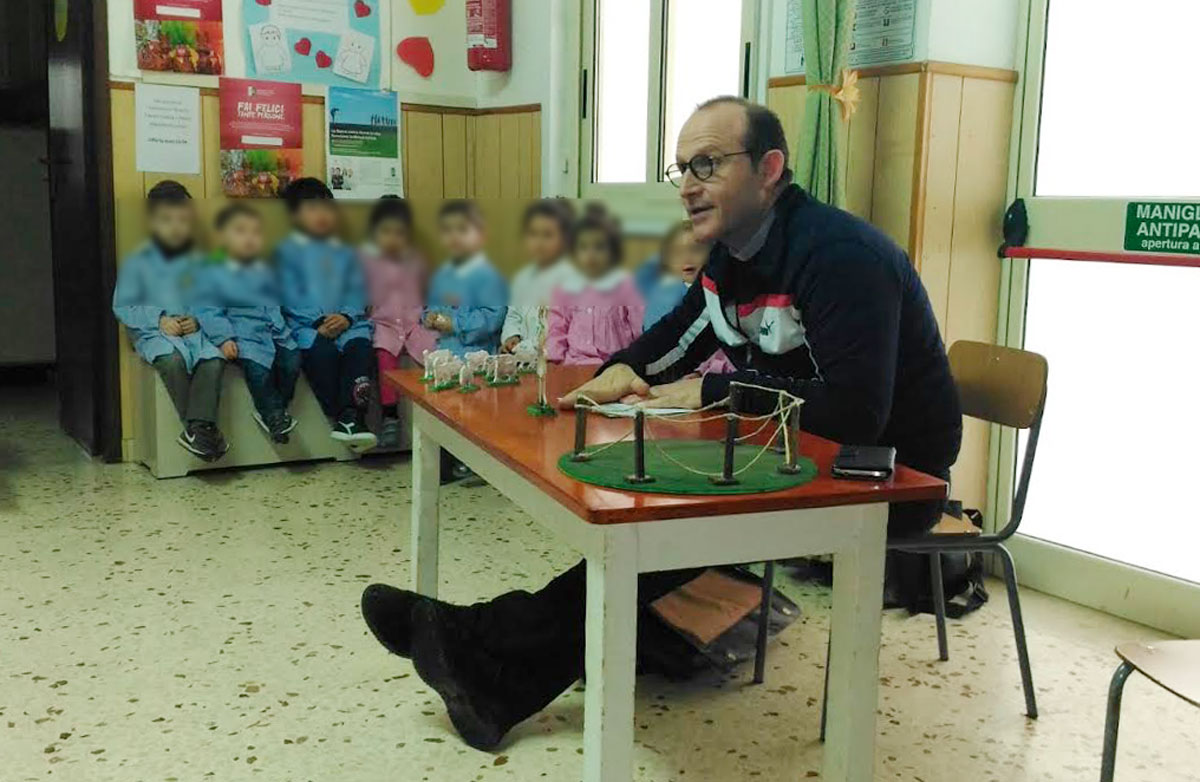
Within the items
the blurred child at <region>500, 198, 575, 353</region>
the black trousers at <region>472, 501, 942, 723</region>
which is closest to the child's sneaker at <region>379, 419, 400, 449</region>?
the black trousers at <region>472, 501, 942, 723</region>

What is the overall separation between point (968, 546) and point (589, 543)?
0.95m

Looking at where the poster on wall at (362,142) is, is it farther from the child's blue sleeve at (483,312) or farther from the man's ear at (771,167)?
the man's ear at (771,167)

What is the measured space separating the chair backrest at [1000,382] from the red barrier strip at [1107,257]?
57 cm

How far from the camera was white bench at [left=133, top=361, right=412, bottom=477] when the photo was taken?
369 cm

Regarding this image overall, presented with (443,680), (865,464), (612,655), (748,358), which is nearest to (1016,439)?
(748,358)

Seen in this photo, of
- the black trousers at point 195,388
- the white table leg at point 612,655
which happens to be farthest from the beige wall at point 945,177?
the black trousers at point 195,388

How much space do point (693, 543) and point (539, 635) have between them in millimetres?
663

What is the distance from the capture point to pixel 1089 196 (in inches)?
104

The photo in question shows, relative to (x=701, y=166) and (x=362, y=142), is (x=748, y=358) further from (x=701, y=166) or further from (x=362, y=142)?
(x=362, y=142)

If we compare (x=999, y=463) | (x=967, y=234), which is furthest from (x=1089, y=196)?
(x=999, y=463)

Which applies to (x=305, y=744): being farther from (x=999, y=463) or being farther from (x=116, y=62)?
(x=116, y=62)

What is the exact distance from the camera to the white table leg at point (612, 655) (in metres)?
1.32

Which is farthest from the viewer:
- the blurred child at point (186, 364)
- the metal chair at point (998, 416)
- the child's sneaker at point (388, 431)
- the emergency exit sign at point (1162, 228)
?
the child's sneaker at point (388, 431)

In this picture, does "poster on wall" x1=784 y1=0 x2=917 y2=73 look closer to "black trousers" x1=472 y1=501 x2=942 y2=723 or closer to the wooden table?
"black trousers" x1=472 y1=501 x2=942 y2=723
